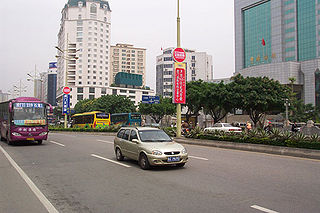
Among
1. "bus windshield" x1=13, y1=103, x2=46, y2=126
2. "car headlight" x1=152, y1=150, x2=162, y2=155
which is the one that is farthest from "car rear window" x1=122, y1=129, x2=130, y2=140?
"bus windshield" x1=13, y1=103, x2=46, y2=126

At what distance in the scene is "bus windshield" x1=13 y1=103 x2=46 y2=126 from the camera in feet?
59.2

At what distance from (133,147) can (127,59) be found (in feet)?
500

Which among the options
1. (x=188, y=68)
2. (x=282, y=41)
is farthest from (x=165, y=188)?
(x=188, y=68)

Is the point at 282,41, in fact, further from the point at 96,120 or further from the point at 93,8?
the point at 93,8

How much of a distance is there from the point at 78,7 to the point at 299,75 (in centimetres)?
Result: 8582

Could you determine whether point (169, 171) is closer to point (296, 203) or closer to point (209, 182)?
point (209, 182)

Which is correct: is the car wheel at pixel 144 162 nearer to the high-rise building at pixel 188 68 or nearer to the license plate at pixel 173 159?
the license plate at pixel 173 159

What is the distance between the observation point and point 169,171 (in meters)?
9.21

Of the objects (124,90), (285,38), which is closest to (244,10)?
(285,38)

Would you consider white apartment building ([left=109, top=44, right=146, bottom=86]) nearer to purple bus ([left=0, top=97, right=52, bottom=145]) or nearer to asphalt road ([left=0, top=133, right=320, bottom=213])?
purple bus ([left=0, top=97, right=52, bottom=145])

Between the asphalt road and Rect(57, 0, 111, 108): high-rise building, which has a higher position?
Rect(57, 0, 111, 108): high-rise building

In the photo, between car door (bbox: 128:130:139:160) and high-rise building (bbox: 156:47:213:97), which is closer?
car door (bbox: 128:130:139:160)

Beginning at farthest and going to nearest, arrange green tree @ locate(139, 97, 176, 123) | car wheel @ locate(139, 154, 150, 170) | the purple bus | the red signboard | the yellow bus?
green tree @ locate(139, 97, 176, 123) → the yellow bus → the red signboard → the purple bus → car wheel @ locate(139, 154, 150, 170)

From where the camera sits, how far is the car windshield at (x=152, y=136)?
1012 centimetres
